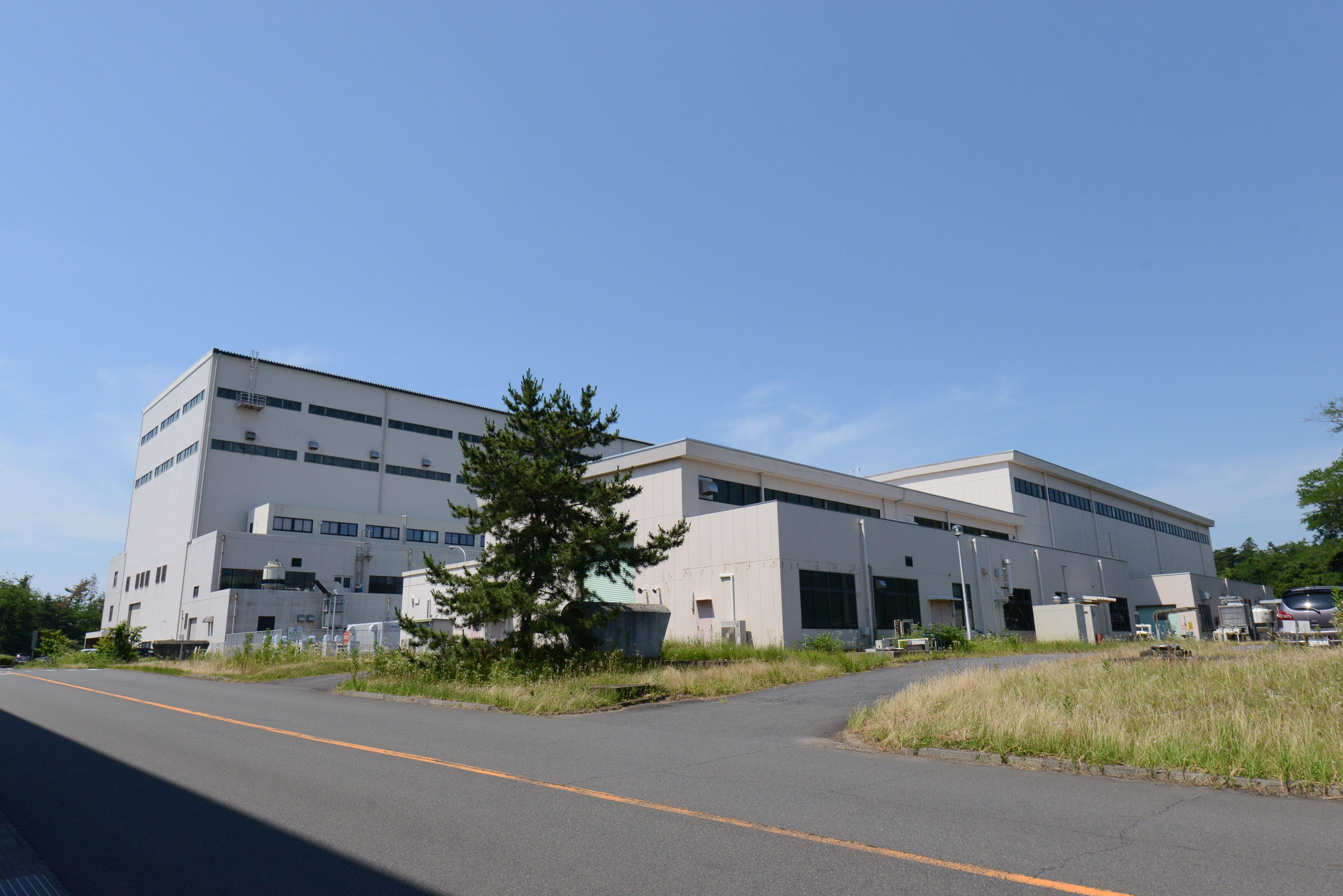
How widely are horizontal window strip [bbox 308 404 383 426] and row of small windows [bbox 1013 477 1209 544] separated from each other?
4754cm

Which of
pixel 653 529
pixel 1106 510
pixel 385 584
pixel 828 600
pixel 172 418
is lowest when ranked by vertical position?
pixel 828 600

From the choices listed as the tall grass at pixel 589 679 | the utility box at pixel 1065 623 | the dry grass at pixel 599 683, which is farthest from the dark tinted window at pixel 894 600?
the dry grass at pixel 599 683

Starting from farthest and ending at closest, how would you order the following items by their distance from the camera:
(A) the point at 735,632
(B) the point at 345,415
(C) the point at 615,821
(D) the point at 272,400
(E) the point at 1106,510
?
1. (B) the point at 345,415
2. (D) the point at 272,400
3. (E) the point at 1106,510
4. (A) the point at 735,632
5. (C) the point at 615,821

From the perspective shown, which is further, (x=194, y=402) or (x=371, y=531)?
(x=371, y=531)

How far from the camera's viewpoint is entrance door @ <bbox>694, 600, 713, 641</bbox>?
98.8ft

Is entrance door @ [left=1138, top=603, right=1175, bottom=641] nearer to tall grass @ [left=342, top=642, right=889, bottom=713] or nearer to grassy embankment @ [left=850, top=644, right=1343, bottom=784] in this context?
tall grass @ [left=342, top=642, right=889, bottom=713]

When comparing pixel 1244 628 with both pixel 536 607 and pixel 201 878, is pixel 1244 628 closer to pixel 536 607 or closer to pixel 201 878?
pixel 536 607

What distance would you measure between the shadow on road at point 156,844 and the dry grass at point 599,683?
7.35 m

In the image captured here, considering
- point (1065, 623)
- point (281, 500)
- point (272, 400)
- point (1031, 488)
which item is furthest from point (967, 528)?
point (272, 400)

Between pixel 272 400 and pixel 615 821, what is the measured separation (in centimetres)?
6080

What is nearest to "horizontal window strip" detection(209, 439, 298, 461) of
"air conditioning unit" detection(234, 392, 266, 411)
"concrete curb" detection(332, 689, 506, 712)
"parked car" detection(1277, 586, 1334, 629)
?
"air conditioning unit" detection(234, 392, 266, 411)

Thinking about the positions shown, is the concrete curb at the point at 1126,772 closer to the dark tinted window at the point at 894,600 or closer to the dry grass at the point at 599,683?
the dry grass at the point at 599,683

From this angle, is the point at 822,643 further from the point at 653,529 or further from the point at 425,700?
the point at 425,700

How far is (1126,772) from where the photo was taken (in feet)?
25.4
